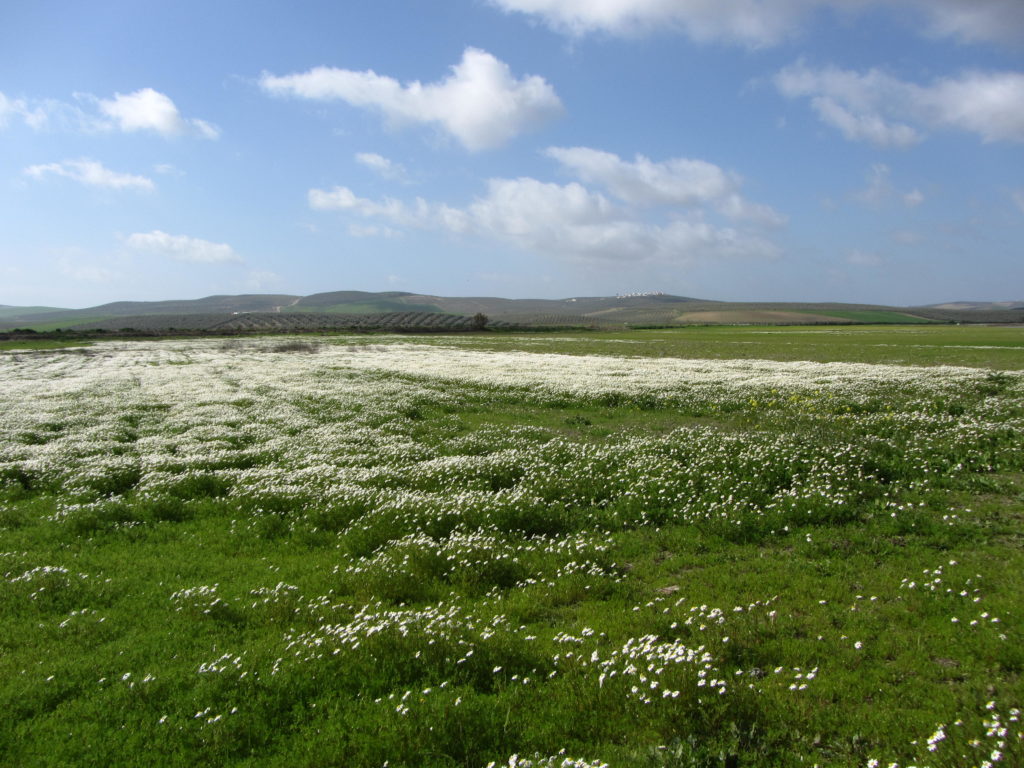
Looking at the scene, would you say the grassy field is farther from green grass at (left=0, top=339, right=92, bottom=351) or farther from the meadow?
the meadow

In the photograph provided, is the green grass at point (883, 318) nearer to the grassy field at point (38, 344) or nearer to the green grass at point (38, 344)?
the grassy field at point (38, 344)

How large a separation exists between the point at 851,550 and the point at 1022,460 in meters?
7.26

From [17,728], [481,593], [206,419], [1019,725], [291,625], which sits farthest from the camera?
Result: [206,419]

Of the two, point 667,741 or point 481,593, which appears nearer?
point 667,741

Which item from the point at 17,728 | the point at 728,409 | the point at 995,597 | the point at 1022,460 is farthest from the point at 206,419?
the point at 1022,460

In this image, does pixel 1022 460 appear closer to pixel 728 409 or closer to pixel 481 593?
pixel 728 409

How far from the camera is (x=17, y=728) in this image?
6.14 meters

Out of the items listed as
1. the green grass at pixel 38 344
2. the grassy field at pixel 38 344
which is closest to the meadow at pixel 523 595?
the grassy field at pixel 38 344

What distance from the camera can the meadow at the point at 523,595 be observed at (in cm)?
566

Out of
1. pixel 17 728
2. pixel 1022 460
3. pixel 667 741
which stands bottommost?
pixel 17 728

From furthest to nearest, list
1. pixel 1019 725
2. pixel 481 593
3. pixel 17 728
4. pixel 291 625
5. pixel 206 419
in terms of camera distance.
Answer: pixel 206 419 → pixel 481 593 → pixel 291 625 → pixel 17 728 → pixel 1019 725

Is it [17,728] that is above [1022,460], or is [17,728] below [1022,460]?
below

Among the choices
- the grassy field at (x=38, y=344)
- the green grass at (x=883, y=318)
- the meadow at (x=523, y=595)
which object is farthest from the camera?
the green grass at (x=883, y=318)

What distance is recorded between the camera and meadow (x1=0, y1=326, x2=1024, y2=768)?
223 inches
